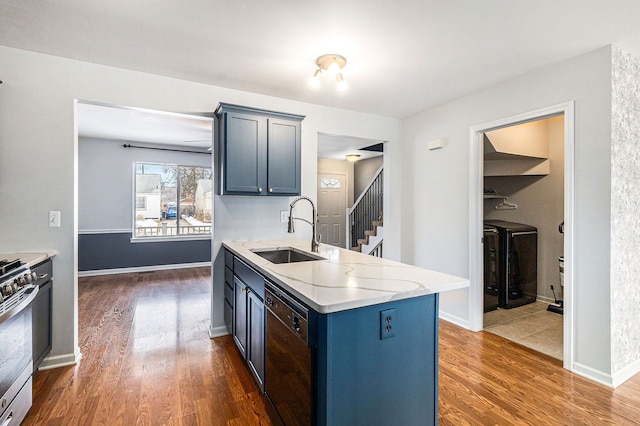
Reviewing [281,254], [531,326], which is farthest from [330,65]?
[531,326]

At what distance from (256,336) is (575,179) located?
107 inches

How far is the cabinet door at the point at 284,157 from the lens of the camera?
312 cm

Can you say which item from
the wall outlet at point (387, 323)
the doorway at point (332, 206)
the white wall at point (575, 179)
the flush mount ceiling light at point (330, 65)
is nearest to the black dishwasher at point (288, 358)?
the wall outlet at point (387, 323)

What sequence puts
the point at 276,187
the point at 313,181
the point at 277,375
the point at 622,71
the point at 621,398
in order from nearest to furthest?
the point at 277,375 → the point at 621,398 → the point at 622,71 → the point at 276,187 → the point at 313,181

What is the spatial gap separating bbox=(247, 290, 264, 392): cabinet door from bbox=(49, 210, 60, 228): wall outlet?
174 centimetres

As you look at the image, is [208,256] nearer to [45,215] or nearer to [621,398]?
[45,215]

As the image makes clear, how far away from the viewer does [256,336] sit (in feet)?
6.97

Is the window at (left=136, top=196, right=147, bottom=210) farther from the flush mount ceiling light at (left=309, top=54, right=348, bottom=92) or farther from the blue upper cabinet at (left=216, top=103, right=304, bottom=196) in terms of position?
the flush mount ceiling light at (left=309, top=54, right=348, bottom=92)

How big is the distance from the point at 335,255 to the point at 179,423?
147cm

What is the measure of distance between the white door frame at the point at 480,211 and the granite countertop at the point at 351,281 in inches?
58.8

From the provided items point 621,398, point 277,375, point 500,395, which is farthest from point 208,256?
point 621,398

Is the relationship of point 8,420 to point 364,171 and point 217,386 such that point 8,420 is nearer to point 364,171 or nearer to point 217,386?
point 217,386

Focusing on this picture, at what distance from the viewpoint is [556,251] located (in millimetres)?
4219

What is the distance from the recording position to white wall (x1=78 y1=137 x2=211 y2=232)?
570 centimetres
